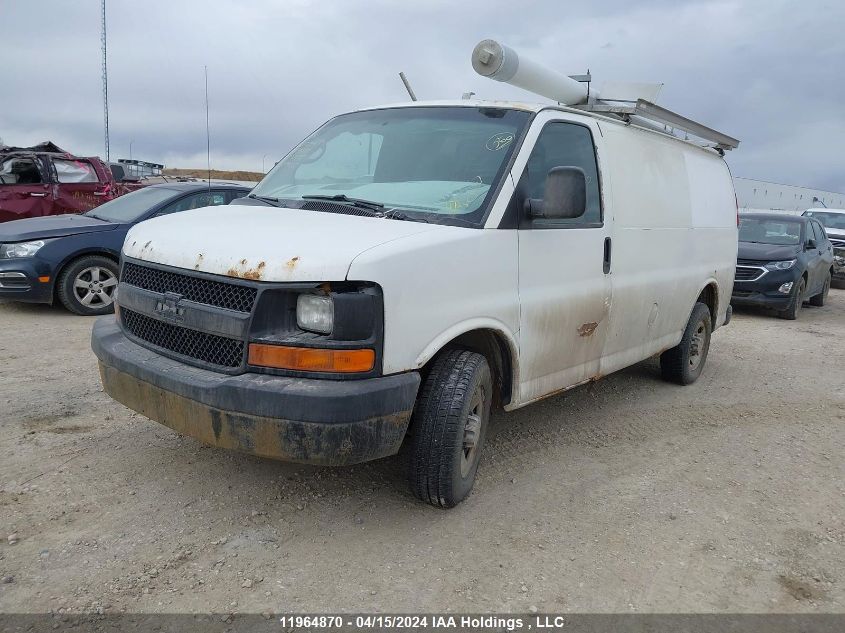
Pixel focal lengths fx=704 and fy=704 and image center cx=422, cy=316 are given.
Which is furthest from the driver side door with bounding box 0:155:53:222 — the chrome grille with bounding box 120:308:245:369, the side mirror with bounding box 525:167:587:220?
the side mirror with bounding box 525:167:587:220

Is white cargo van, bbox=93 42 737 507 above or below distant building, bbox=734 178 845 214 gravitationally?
below

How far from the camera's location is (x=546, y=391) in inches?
159

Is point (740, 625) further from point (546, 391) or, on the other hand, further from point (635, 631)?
point (546, 391)

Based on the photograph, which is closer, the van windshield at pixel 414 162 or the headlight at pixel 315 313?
the headlight at pixel 315 313

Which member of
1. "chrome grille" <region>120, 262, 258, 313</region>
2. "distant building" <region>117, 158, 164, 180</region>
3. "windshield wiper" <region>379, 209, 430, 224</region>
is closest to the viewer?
"chrome grille" <region>120, 262, 258, 313</region>

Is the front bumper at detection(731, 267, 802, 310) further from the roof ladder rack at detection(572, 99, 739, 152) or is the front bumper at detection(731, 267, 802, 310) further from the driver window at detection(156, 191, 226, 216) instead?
the driver window at detection(156, 191, 226, 216)

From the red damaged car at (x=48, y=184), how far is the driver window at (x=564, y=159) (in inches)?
361

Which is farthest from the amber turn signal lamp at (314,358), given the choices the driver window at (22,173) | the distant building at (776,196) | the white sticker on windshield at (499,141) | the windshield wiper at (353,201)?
the distant building at (776,196)

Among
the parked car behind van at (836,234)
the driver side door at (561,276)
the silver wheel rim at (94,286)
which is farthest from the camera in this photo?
the parked car behind van at (836,234)

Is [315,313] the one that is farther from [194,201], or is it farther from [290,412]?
[194,201]

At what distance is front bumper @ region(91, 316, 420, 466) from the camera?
282 cm

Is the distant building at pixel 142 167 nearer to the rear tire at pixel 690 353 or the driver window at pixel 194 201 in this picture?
the driver window at pixel 194 201

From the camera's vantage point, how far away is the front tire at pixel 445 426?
3217 millimetres

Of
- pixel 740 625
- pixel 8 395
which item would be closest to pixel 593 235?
pixel 740 625
